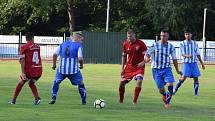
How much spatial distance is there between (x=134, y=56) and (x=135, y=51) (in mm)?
145

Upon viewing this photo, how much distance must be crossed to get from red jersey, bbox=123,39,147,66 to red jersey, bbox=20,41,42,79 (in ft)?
7.92

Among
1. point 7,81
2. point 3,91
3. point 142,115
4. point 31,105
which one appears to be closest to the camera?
point 142,115

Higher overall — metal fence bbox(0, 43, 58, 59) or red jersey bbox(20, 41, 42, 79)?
red jersey bbox(20, 41, 42, 79)

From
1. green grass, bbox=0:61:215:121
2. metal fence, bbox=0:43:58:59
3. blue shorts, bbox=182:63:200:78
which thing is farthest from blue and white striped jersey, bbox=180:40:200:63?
metal fence, bbox=0:43:58:59

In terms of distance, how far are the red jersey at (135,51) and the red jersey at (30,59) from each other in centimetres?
241

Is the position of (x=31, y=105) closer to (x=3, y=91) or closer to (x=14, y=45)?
(x=3, y=91)

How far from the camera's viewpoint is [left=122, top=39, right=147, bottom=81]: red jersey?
55.5 feet

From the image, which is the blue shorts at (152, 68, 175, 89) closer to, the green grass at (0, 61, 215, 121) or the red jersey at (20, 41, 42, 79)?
the green grass at (0, 61, 215, 121)

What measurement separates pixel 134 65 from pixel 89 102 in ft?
5.04

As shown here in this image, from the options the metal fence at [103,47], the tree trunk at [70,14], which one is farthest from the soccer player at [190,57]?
the tree trunk at [70,14]

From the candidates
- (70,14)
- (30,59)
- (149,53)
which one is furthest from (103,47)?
(30,59)

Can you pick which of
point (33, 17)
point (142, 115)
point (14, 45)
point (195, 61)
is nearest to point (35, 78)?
point (142, 115)

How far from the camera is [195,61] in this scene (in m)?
21.1

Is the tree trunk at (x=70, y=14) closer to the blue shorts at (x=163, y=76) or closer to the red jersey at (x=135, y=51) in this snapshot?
the red jersey at (x=135, y=51)
